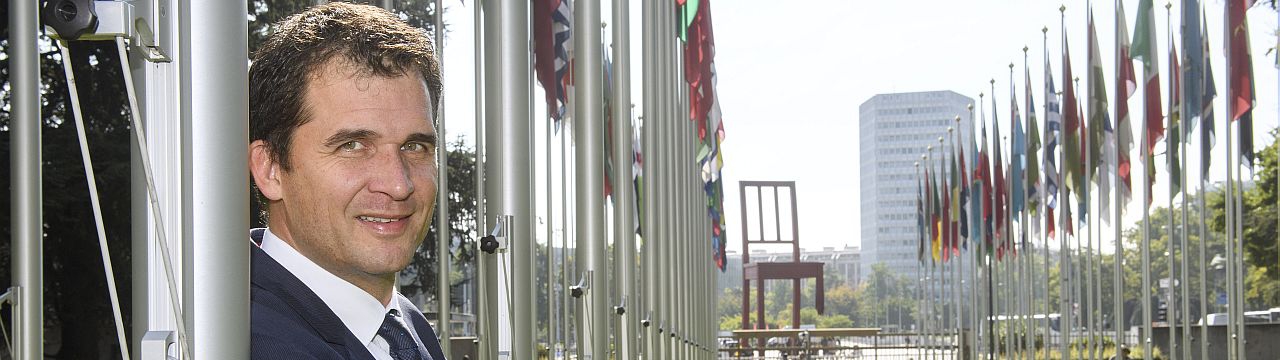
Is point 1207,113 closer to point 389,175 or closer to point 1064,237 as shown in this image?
point 1064,237

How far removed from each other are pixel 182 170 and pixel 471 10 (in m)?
4.16

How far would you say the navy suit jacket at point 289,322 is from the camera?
170cm

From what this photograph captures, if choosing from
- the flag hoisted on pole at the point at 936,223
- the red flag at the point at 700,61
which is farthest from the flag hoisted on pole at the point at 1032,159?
the flag hoisted on pole at the point at 936,223

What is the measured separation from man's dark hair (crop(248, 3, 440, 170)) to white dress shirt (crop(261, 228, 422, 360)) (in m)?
0.12

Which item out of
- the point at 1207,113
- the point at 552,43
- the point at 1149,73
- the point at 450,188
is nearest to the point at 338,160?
the point at 450,188

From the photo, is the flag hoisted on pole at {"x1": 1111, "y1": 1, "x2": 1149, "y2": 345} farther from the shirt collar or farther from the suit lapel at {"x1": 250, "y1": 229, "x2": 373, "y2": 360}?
the suit lapel at {"x1": 250, "y1": 229, "x2": 373, "y2": 360}

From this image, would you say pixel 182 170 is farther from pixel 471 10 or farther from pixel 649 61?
pixel 649 61

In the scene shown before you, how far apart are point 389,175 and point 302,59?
0.63 feet

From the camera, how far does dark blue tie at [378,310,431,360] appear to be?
198cm

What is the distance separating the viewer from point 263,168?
191 centimetres

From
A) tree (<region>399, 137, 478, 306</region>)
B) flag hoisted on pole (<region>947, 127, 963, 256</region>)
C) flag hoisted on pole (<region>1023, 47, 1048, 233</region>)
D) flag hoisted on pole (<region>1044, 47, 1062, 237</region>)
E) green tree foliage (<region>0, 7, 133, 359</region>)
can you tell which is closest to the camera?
green tree foliage (<region>0, 7, 133, 359</region>)

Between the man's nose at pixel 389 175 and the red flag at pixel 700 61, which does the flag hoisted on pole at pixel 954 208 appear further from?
the man's nose at pixel 389 175

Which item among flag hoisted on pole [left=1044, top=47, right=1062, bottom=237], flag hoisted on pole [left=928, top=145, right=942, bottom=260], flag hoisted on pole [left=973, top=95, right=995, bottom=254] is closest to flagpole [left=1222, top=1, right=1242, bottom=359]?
flag hoisted on pole [left=1044, top=47, right=1062, bottom=237]

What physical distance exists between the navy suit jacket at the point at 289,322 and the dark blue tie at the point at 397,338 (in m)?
0.10
